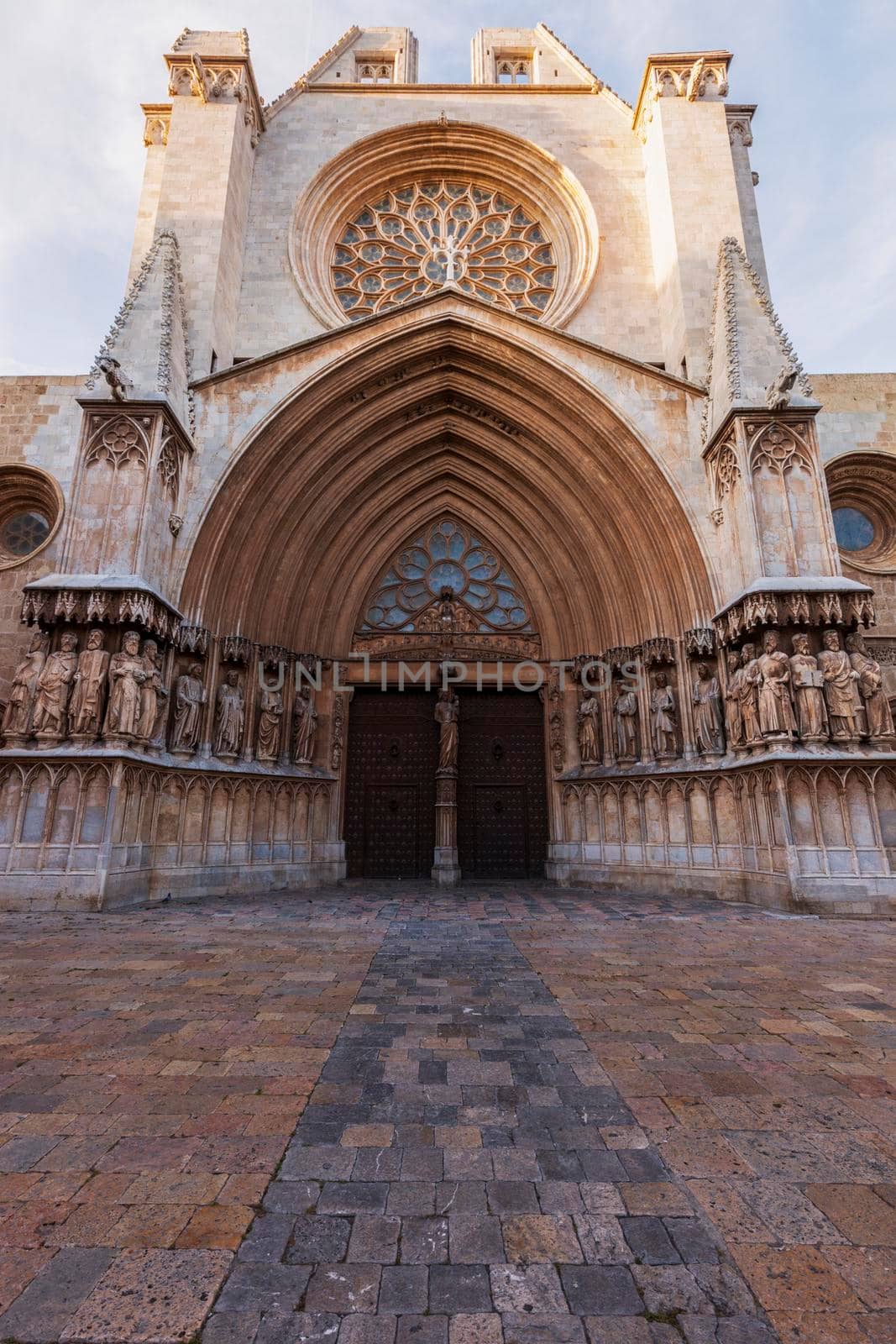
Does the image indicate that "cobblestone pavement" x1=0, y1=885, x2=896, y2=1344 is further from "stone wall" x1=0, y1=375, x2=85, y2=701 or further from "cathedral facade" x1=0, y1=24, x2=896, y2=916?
"stone wall" x1=0, y1=375, x2=85, y2=701

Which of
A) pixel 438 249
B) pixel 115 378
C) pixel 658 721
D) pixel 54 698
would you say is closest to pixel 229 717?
pixel 54 698

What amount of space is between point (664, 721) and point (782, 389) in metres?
4.93

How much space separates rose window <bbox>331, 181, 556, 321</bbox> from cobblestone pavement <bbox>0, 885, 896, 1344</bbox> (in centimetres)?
1367

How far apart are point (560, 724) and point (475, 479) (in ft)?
16.4

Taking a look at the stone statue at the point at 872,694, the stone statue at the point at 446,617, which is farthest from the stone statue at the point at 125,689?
the stone statue at the point at 872,694

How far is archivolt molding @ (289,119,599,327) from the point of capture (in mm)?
13555

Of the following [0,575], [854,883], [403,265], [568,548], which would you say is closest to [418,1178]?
[854,883]

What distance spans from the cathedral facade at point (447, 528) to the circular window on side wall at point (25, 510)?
6cm

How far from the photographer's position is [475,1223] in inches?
70.7

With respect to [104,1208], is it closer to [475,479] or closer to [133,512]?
[133,512]

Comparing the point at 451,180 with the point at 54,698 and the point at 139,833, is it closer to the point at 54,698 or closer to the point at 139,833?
the point at 54,698

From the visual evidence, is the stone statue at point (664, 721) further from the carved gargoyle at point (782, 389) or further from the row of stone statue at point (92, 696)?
the row of stone statue at point (92, 696)

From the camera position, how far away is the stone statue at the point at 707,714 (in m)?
9.23

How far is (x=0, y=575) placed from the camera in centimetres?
→ 1087
